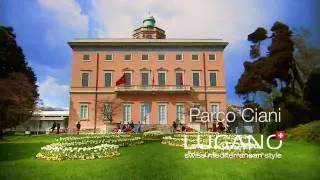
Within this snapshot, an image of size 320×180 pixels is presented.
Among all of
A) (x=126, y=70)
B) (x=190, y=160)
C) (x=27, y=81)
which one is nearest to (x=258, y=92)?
(x=190, y=160)

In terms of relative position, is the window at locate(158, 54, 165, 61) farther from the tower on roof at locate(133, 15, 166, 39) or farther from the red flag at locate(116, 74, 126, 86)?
the red flag at locate(116, 74, 126, 86)

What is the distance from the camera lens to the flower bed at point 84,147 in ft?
15.0

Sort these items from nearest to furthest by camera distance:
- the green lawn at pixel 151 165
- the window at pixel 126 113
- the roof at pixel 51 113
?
1. the green lawn at pixel 151 165
2. the roof at pixel 51 113
3. the window at pixel 126 113

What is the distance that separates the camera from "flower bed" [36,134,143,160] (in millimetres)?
4570

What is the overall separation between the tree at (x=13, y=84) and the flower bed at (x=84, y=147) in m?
0.46

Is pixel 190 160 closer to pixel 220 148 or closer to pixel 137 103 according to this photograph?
pixel 220 148

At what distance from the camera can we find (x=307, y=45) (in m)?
4.97

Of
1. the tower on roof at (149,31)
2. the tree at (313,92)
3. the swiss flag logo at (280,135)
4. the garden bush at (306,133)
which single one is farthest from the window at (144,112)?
the tree at (313,92)

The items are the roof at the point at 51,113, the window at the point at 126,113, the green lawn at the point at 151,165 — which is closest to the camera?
the green lawn at the point at 151,165

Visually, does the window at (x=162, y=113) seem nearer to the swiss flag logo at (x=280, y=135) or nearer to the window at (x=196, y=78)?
the window at (x=196, y=78)

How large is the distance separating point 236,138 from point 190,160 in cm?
54

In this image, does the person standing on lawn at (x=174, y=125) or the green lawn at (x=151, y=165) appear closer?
the green lawn at (x=151, y=165)

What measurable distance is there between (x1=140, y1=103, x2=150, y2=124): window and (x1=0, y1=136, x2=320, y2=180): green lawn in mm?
280

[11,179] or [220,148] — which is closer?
[11,179]
